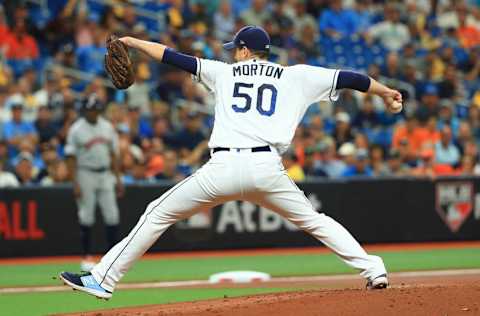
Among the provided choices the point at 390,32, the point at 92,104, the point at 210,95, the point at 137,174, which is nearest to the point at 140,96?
the point at 210,95

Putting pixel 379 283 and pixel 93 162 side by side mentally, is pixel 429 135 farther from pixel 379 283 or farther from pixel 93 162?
pixel 379 283

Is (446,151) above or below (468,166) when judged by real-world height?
above

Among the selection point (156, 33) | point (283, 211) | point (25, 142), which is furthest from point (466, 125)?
point (283, 211)

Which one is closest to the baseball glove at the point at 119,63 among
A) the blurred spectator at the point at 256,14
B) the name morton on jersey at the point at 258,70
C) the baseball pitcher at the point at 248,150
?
the baseball pitcher at the point at 248,150

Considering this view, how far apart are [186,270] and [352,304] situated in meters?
5.47

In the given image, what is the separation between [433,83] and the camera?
18.7m

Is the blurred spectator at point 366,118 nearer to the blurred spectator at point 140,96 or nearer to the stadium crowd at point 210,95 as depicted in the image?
the stadium crowd at point 210,95

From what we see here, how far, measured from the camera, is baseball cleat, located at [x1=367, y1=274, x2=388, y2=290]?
7.50 m

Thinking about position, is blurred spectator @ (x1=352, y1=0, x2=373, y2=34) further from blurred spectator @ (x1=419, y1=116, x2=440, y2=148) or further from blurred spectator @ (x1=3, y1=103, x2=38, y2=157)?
blurred spectator @ (x1=3, y1=103, x2=38, y2=157)

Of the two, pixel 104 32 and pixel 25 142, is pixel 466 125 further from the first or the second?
pixel 25 142

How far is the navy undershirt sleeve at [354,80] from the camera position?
7484 mm

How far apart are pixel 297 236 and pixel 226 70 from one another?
766cm

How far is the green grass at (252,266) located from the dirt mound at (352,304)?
12.6 ft

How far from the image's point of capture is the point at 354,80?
750 cm
